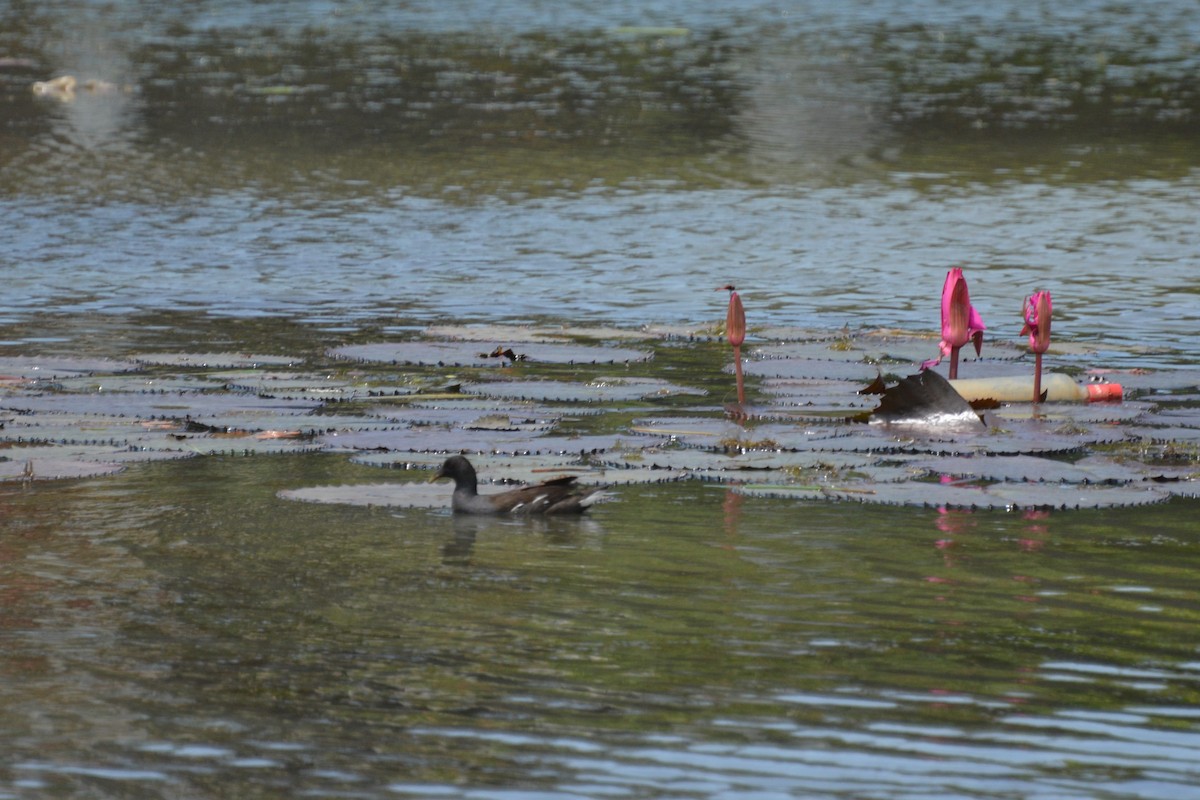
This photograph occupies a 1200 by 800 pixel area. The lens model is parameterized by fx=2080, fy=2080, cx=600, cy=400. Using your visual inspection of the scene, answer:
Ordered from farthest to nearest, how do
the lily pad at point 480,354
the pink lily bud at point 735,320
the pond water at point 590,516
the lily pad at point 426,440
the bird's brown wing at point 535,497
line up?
the lily pad at point 480,354, the pink lily bud at point 735,320, the lily pad at point 426,440, the bird's brown wing at point 535,497, the pond water at point 590,516

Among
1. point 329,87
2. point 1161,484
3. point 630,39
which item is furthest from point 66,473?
point 630,39

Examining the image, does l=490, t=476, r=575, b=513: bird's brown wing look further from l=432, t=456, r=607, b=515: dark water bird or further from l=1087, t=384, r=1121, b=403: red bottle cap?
l=1087, t=384, r=1121, b=403: red bottle cap

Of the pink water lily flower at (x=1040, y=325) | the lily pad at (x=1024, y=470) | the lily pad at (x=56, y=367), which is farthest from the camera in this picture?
the lily pad at (x=56, y=367)

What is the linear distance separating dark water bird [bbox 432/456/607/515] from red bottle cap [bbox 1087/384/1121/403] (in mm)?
3492

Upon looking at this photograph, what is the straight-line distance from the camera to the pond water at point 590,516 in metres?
5.53

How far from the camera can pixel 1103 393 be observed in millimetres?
10742

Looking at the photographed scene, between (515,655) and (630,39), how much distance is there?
35.3 meters

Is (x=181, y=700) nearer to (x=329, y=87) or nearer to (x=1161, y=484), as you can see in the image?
(x=1161, y=484)

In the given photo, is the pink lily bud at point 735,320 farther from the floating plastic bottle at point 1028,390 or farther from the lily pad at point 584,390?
the floating plastic bottle at point 1028,390

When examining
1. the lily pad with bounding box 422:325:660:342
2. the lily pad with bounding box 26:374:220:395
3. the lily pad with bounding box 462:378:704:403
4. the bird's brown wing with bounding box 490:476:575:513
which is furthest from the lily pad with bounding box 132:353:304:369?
the bird's brown wing with bounding box 490:476:575:513

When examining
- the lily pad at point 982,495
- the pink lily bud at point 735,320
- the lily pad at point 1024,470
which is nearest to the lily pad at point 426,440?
the pink lily bud at point 735,320

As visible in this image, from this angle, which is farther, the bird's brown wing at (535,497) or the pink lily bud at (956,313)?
the pink lily bud at (956,313)

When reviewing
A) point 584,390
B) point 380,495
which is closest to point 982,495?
point 380,495

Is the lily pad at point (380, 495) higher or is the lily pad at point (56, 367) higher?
the lily pad at point (56, 367)
